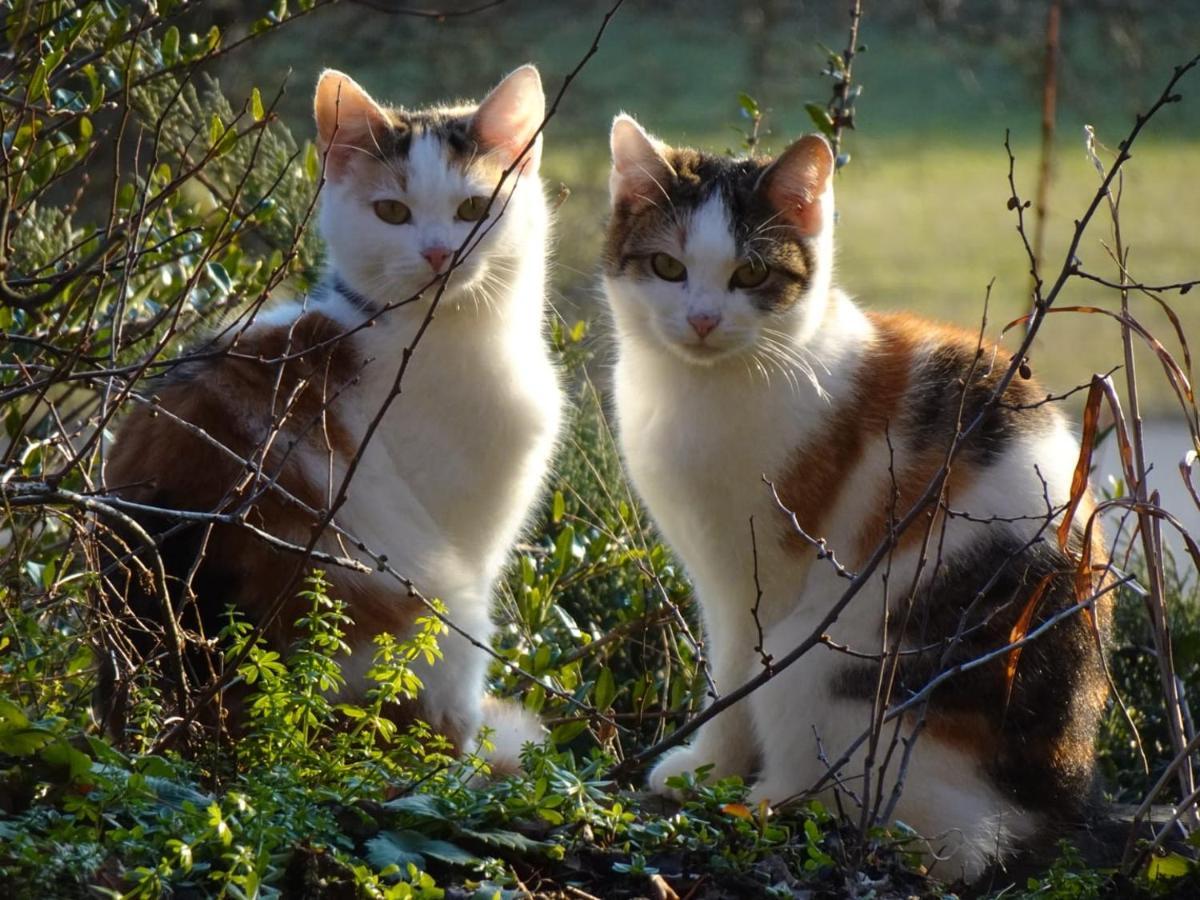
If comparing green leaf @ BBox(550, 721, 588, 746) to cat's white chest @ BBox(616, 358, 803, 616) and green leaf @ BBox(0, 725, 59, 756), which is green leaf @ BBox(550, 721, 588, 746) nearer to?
cat's white chest @ BBox(616, 358, 803, 616)

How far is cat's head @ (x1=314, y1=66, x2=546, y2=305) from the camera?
9.76ft

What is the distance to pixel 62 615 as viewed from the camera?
291 cm

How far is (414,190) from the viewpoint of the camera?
301 centimetres

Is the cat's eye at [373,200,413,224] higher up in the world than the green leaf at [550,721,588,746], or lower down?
higher up

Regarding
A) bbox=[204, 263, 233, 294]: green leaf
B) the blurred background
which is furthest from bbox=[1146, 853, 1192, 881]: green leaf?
the blurred background

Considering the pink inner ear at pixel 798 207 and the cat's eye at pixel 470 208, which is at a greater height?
the pink inner ear at pixel 798 207

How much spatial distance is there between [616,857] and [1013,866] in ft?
3.07

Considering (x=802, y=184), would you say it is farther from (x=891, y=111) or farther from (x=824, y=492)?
(x=891, y=111)

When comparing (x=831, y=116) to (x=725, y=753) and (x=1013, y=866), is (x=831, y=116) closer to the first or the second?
(x=725, y=753)

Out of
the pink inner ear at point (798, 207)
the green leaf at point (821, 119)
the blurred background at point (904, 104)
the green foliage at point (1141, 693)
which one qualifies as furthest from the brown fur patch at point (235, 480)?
the blurred background at point (904, 104)

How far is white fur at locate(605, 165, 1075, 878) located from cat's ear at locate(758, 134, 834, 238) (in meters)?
0.04

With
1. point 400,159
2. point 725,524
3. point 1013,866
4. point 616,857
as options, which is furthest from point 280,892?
point 400,159

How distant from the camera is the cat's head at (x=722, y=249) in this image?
282 cm

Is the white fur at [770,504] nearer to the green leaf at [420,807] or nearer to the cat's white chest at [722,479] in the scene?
the cat's white chest at [722,479]
